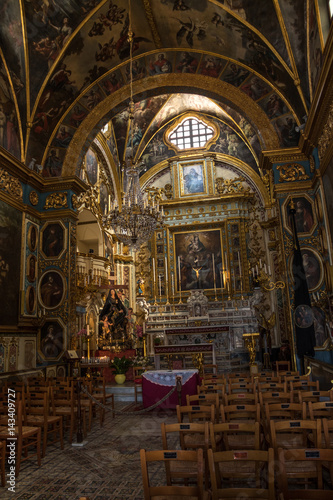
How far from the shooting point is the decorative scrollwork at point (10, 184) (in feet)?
39.3

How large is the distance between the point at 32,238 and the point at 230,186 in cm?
1182

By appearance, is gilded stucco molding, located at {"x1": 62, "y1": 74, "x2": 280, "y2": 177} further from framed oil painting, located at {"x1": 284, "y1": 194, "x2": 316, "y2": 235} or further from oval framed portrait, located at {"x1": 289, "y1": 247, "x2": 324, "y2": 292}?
oval framed portrait, located at {"x1": 289, "y1": 247, "x2": 324, "y2": 292}

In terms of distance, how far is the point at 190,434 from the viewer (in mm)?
5527

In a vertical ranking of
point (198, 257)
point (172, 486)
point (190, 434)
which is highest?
point (198, 257)

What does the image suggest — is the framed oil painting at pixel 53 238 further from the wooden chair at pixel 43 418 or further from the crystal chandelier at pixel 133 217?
the wooden chair at pixel 43 418

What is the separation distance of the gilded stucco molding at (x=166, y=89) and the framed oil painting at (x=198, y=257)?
8.23 metres

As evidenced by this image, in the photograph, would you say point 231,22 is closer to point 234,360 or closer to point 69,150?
point 69,150

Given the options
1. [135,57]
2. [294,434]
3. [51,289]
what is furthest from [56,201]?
[294,434]

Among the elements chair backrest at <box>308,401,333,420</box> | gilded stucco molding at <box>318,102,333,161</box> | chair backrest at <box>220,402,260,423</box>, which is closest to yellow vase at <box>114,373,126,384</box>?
chair backrest at <box>220,402,260,423</box>

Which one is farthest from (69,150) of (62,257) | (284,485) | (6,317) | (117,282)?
(284,485)

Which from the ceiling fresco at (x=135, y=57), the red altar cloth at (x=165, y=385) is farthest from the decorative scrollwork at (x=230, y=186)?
the red altar cloth at (x=165, y=385)

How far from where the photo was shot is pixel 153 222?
1193 centimetres

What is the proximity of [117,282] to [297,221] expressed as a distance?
35.2ft

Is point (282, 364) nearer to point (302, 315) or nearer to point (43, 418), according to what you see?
point (302, 315)
